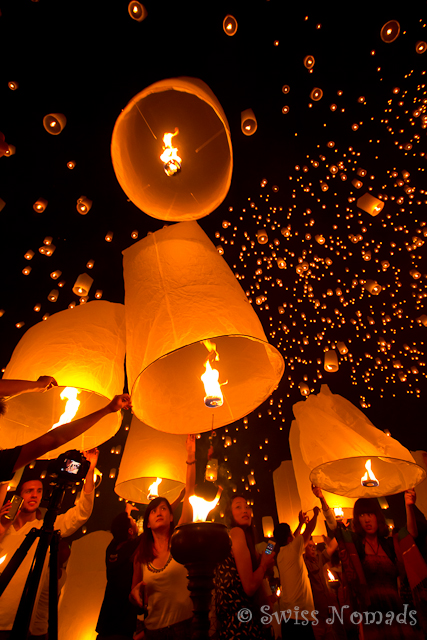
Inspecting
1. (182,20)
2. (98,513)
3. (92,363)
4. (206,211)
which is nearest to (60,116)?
(182,20)

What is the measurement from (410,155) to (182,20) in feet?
9.94

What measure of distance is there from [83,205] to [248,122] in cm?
202

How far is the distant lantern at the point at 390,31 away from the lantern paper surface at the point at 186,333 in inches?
118

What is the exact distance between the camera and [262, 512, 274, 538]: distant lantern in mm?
9461

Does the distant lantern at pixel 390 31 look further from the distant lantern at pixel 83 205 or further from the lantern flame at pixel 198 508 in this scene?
the lantern flame at pixel 198 508

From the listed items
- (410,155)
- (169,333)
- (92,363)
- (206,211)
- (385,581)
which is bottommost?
(385,581)

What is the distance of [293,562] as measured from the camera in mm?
3088

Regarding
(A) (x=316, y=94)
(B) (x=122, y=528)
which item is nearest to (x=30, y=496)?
A: (B) (x=122, y=528)

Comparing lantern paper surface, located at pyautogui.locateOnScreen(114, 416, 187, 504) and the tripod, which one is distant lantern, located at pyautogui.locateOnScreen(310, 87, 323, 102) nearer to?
lantern paper surface, located at pyautogui.locateOnScreen(114, 416, 187, 504)

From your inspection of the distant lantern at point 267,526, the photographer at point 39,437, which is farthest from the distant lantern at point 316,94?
the distant lantern at point 267,526

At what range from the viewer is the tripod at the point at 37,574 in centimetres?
119

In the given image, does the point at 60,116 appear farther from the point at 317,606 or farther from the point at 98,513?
the point at 98,513

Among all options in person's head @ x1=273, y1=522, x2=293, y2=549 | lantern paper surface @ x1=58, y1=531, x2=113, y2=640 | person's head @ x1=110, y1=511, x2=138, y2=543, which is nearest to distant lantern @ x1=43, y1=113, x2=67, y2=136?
person's head @ x1=110, y1=511, x2=138, y2=543

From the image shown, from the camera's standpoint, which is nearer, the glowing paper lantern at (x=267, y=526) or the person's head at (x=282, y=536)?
the person's head at (x=282, y=536)
